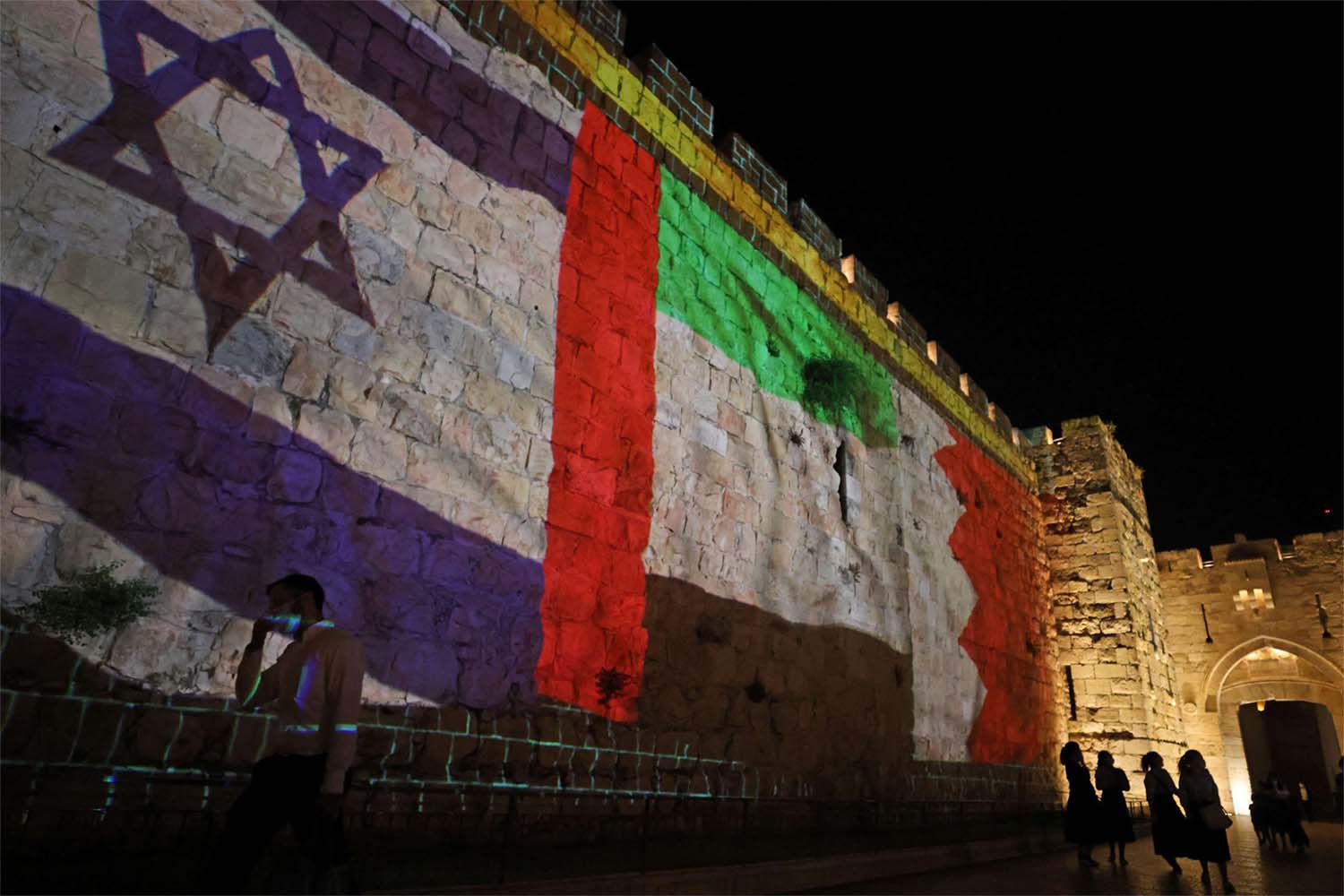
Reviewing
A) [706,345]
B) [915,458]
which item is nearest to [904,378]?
[915,458]

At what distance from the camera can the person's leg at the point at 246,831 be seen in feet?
7.46

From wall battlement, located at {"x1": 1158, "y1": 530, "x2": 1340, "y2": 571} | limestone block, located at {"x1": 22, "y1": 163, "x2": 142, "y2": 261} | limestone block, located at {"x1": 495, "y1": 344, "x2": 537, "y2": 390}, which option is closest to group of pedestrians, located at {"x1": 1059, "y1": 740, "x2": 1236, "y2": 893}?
limestone block, located at {"x1": 495, "y1": 344, "x2": 537, "y2": 390}

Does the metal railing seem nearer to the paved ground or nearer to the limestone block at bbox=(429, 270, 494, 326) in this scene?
the paved ground

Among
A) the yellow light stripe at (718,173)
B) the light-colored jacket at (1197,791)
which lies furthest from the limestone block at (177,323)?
the light-colored jacket at (1197,791)

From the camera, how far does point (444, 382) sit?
13.9ft

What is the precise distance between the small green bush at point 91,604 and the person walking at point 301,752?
678mm

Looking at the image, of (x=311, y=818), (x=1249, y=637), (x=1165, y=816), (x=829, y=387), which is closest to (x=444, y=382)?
(x=311, y=818)

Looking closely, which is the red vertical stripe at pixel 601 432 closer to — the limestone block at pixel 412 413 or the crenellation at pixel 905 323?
the limestone block at pixel 412 413

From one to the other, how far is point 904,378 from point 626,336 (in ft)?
16.8

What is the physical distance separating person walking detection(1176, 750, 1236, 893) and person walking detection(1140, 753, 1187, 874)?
17 cm

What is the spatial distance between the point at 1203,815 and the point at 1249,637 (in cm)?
1441

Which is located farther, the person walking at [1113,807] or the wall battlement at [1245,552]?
the wall battlement at [1245,552]

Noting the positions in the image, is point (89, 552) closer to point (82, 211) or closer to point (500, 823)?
point (82, 211)

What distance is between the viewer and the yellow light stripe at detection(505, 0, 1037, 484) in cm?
557
